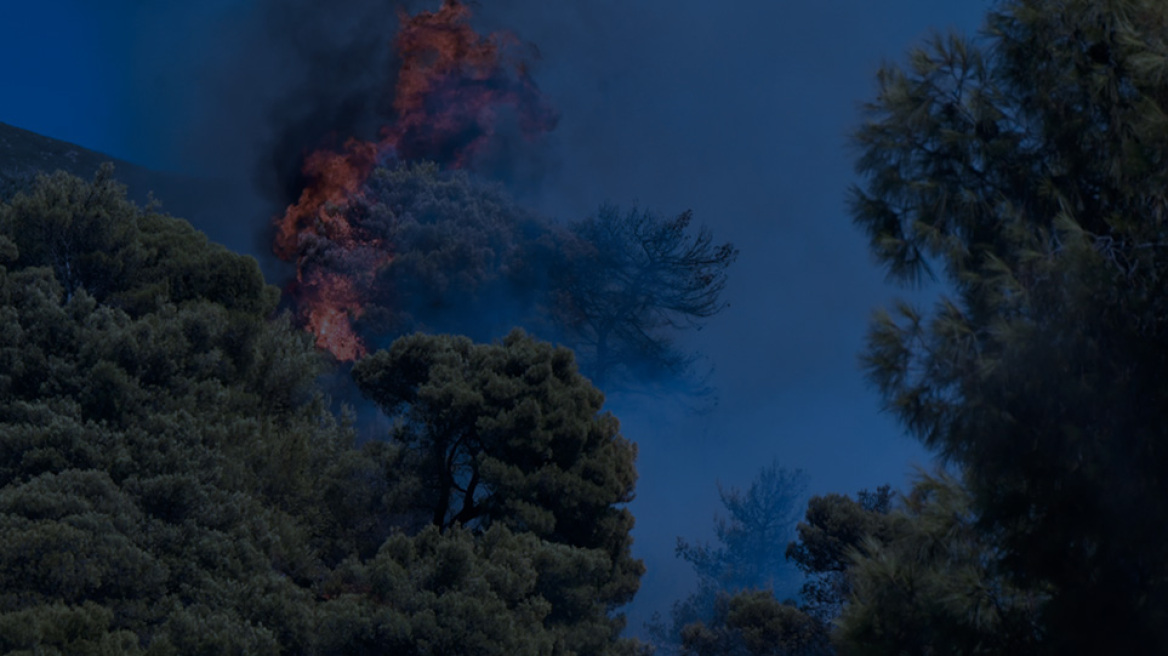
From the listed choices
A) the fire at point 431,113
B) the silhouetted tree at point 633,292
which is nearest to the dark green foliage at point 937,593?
the silhouetted tree at point 633,292

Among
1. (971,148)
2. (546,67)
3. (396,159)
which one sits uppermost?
(546,67)

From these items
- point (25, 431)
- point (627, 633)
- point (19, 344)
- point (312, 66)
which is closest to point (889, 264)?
point (25, 431)

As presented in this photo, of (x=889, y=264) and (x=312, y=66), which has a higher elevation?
(x=312, y=66)

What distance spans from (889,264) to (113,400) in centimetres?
980

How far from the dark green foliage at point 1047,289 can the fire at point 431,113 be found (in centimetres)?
2079

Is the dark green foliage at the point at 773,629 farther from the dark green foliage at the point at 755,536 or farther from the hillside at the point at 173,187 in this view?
the hillside at the point at 173,187

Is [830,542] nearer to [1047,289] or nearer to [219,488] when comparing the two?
[219,488]

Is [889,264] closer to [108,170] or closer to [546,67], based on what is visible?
[108,170]

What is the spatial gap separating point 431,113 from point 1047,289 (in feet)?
76.4

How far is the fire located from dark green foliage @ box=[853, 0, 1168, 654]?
20793 millimetres

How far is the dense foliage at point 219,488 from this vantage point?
10328 millimetres

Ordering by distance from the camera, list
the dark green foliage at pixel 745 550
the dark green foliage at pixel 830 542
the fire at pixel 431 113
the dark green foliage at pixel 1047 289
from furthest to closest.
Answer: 1. the fire at pixel 431 113
2. the dark green foliage at pixel 745 550
3. the dark green foliage at pixel 830 542
4. the dark green foliage at pixel 1047 289

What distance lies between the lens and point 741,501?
2466 cm

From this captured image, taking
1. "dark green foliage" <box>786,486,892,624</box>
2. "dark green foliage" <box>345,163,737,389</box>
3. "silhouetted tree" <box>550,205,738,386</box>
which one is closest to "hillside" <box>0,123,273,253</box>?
"dark green foliage" <box>345,163,737,389</box>
